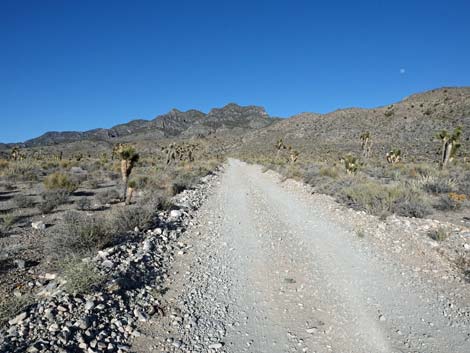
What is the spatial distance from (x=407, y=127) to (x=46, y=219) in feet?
235

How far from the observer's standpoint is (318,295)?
5672mm

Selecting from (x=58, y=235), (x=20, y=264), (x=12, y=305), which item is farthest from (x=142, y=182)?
(x=12, y=305)

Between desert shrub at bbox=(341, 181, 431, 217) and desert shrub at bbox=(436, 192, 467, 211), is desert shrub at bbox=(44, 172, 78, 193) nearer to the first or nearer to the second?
desert shrub at bbox=(341, 181, 431, 217)

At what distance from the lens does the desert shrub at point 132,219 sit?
8555 millimetres

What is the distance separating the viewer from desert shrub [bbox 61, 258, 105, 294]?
4.95m

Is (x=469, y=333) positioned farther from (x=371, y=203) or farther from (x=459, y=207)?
(x=459, y=207)

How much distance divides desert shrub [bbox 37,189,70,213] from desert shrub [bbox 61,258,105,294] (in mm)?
7370

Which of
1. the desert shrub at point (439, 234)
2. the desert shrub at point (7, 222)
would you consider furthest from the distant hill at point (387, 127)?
the desert shrub at point (7, 222)

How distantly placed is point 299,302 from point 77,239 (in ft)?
15.4

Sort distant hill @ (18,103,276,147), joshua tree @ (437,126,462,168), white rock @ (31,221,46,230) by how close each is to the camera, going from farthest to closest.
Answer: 1. distant hill @ (18,103,276,147)
2. joshua tree @ (437,126,462,168)
3. white rock @ (31,221,46,230)

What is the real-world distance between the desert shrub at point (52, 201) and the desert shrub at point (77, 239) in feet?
16.7

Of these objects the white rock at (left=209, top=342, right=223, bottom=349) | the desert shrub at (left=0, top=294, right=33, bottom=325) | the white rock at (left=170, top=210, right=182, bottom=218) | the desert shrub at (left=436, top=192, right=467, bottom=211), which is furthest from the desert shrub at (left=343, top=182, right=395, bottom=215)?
the desert shrub at (left=0, top=294, right=33, bottom=325)

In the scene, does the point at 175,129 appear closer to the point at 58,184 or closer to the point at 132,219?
the point at 58,184

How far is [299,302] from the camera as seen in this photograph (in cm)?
544
